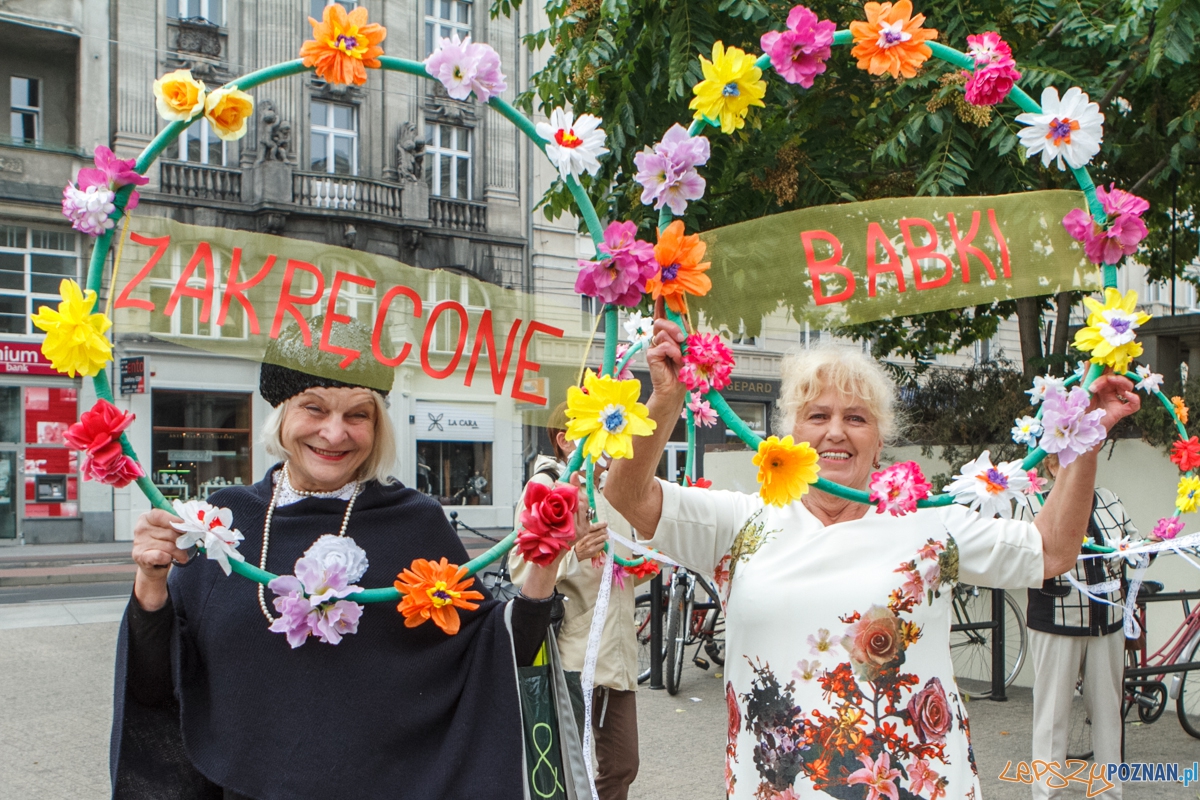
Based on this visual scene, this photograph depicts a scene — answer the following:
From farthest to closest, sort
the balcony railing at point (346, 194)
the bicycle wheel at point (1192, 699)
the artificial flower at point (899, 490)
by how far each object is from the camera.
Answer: the balcony railing at point (346, 194), the bicycle wheel at point (1192, 699), the artificial flower at point (899, 490)

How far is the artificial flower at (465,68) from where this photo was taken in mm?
2246

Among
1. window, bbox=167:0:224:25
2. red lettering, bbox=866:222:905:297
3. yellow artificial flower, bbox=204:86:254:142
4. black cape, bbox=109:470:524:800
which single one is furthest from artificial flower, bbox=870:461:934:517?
window, bbox=167:0:224:25

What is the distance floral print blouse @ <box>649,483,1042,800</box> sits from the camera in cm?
228

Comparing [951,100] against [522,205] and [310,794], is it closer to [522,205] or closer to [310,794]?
[310,794]

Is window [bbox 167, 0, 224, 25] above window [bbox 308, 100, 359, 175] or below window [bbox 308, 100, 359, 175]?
above

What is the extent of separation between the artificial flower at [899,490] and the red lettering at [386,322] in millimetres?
1125

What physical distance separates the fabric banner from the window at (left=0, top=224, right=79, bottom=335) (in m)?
19.3

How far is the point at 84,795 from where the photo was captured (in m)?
5.20

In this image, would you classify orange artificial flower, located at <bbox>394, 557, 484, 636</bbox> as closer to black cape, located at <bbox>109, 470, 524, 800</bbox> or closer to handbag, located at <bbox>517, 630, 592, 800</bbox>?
black cape, located at <bbox>109, 470, 524, 800</bbox>

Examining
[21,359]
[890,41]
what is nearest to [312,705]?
[890,41]

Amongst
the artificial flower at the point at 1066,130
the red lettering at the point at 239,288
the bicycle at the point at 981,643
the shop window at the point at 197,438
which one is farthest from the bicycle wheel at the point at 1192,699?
the shop window at the point at 197,438

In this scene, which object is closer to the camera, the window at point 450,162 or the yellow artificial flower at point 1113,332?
the yellow artificial flower at point 1113,332

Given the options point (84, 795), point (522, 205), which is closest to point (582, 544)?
point (84, 795)

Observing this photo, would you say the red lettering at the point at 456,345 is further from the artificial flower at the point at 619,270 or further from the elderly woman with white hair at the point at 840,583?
the elderly woman with white hair at the point at 840,583
